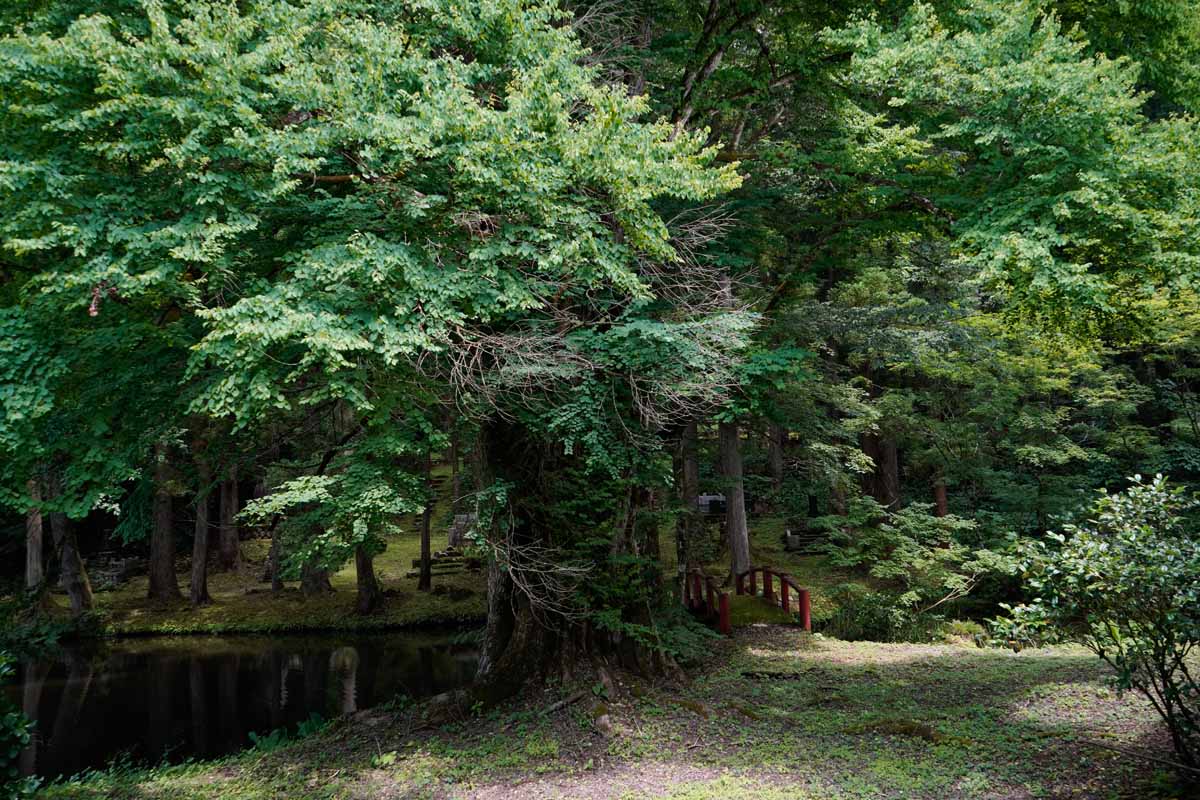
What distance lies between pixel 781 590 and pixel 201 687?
35.5ft

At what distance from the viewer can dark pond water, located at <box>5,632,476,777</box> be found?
11.1 metres

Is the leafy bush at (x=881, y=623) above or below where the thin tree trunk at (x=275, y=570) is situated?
below

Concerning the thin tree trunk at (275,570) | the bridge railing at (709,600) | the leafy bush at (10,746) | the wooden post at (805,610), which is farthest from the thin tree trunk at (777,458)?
the leafy bush at (10,746)

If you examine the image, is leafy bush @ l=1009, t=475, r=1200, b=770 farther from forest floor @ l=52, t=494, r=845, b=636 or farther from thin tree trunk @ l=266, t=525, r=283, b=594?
thin tree trunk @ l=266, t=525, r=283, b=594

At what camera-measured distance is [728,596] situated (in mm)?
13914

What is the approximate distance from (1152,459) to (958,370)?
5.32 m

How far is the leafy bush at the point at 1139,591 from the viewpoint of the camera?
4.73m

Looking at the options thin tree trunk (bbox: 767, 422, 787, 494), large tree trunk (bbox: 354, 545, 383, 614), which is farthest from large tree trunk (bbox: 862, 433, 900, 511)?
large tree trunk (bbox: 354, 545, 383, 614)

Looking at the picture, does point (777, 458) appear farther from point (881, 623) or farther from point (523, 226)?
point (523, 226)

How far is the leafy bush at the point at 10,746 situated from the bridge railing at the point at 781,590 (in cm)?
1045

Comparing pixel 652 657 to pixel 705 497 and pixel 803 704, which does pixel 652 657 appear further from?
pixel 705 497

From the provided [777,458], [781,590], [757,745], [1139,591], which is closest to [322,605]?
[781,590]

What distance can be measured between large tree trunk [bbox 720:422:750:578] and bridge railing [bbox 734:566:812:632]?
13.9 inches

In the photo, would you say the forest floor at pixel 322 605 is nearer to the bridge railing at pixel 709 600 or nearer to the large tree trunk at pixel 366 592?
the large tree trunk at pixel 366 592
